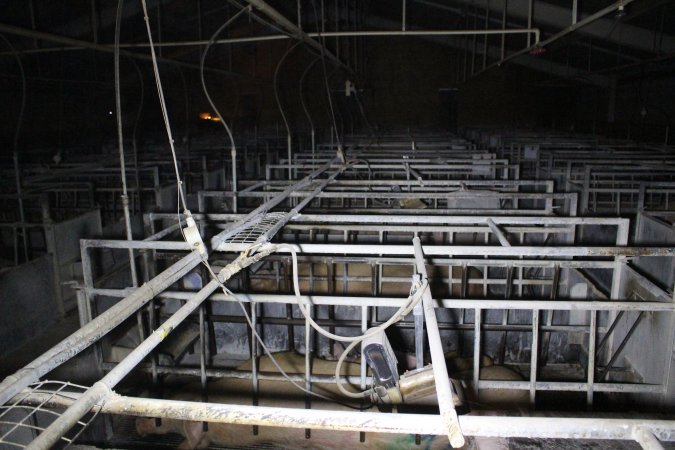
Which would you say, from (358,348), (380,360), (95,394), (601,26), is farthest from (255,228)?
(601,26)

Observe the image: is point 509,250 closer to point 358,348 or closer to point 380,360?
point 380,360

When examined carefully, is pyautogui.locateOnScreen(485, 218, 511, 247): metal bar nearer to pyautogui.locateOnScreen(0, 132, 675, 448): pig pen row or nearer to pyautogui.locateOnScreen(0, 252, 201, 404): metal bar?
pyautogui.locateOnScreen(0, 132, 675, 448): pig pen row

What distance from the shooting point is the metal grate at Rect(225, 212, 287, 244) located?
233 centimetres

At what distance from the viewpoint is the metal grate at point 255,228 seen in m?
2.33

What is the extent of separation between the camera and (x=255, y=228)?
2.62 meters

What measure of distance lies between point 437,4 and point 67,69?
11.7 metres

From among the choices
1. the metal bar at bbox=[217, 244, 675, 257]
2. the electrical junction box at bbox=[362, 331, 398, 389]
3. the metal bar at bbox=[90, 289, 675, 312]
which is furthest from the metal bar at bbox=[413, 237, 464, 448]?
the metal bar at bbox=[217, 244, 675, 257]

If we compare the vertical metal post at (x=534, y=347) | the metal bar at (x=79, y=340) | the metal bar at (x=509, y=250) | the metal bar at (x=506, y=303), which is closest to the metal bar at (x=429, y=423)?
the metal bar at (x=79, y=340)

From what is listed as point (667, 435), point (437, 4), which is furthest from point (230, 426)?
point (437, 4)

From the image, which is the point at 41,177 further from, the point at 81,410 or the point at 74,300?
the point at 81,410

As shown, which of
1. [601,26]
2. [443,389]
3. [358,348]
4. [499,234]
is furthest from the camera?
[601,26]

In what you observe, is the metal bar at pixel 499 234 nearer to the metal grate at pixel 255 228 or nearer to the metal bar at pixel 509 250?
the metal bar at pixel 509 250

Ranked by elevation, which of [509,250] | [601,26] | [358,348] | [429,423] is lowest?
[358,348]

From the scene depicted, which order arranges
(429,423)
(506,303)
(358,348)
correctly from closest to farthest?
1. (429,423)
2. (506,303)
3. (358,348)
